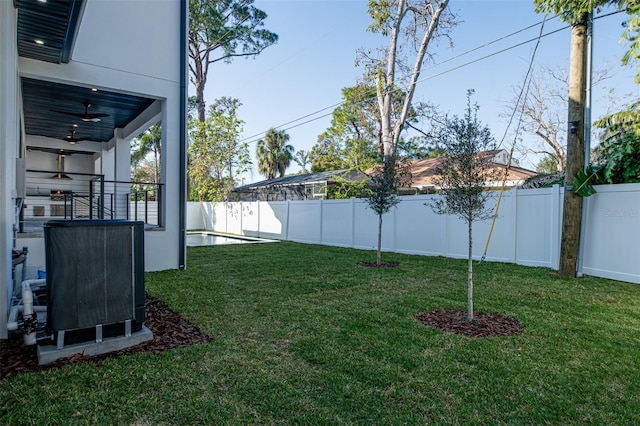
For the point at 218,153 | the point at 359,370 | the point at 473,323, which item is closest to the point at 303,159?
the point at 218,153

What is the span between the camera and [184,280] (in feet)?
22.0

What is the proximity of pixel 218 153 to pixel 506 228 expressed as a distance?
630 inches

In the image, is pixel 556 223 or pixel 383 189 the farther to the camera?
pixel 383 189

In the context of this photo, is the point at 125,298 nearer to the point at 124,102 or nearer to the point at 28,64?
the point at 28,64

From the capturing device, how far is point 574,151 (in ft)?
23.6

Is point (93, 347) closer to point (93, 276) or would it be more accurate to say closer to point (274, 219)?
point (93, 276)

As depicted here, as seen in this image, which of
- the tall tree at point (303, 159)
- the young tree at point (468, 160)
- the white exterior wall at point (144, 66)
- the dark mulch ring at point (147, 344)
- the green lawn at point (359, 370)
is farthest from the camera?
the tall tree at point (303, 159)

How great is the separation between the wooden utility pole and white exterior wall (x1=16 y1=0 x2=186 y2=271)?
780 centimetres

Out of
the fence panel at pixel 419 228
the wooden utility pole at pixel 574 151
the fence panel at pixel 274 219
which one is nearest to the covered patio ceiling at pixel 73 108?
the fence panel at pixel 274 219

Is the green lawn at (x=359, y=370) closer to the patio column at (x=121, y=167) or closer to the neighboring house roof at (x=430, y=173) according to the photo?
the patio column at (x=121, y=167)

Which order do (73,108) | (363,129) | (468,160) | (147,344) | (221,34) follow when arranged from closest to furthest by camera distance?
(147,344), (468,160), (73,108), (221,34), (363,129)

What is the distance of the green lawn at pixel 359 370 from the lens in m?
2.44

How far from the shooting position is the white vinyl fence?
6754 millimetres

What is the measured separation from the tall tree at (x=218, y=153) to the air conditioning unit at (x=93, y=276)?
17.7 meters
